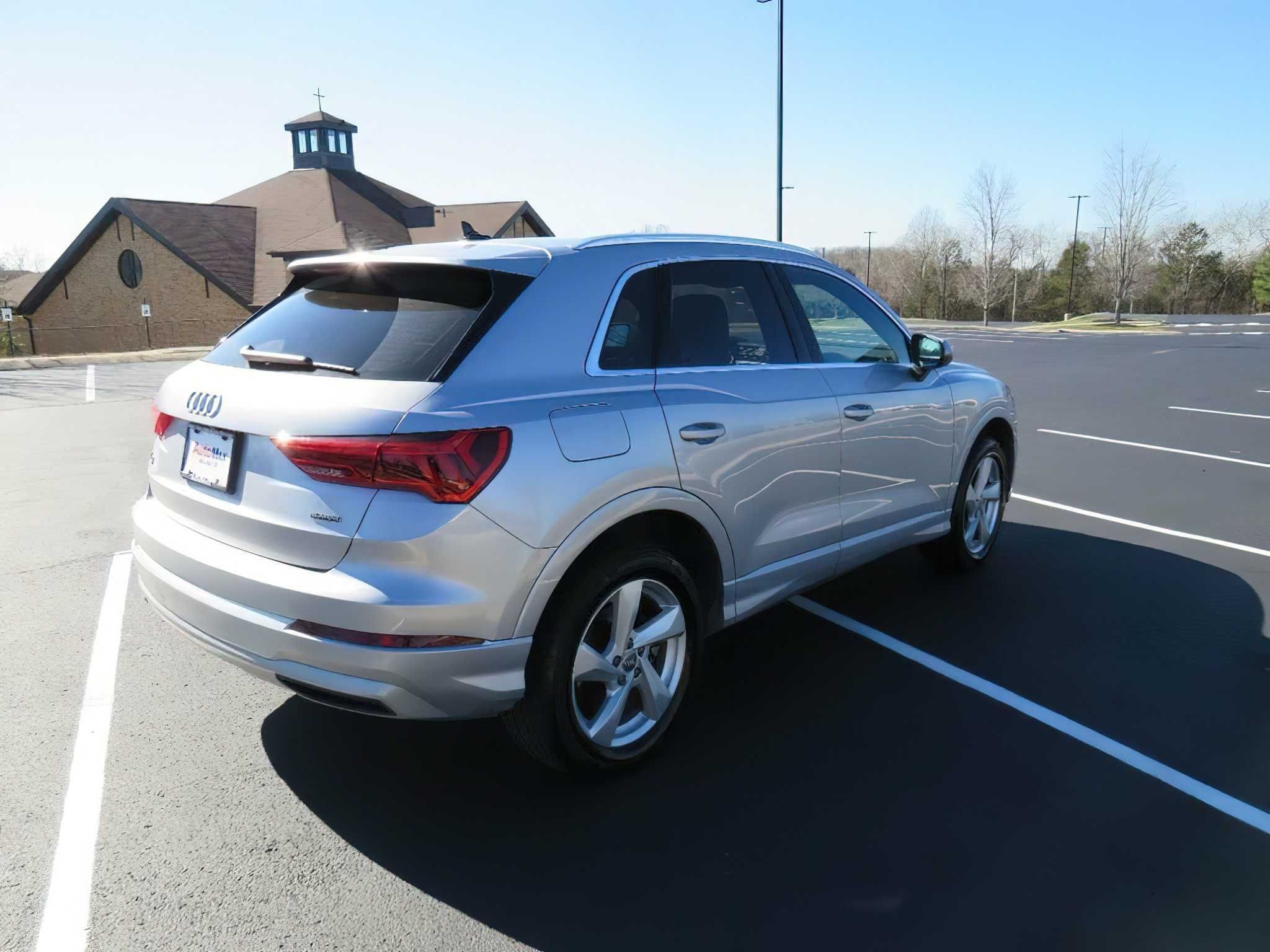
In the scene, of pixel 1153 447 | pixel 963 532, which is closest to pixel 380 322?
pixel 963 532

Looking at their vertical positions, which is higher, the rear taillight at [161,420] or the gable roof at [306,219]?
the gable roof at [306,219]

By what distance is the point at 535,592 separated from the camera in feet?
8.97

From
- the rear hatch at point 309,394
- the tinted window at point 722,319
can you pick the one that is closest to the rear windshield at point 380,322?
the rear hatch at point 309,394

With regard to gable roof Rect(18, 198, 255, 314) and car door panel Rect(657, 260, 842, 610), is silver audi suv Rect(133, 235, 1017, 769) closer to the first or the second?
car door panel Rect(657, 260, 842, 610)

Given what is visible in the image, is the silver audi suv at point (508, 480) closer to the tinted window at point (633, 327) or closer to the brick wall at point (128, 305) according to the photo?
the tinted window at point (633, 327)

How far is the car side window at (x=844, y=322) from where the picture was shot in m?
4.16

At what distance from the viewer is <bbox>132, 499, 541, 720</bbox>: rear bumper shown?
2.59m

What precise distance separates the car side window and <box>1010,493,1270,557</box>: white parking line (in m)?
2.97

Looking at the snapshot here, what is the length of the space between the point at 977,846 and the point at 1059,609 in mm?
2420

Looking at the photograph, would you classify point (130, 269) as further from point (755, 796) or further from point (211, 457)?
point (755, 796)

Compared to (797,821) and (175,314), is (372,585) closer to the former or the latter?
(797,821)

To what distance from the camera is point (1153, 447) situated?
31.8ft

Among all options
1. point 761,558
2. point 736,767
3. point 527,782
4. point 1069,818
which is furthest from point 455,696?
point 1069,818

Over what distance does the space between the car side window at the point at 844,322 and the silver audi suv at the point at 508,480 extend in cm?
13
